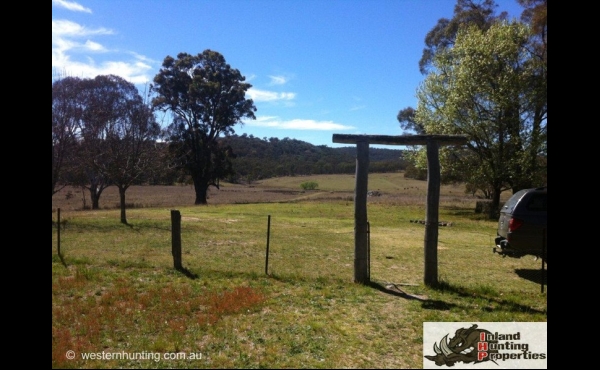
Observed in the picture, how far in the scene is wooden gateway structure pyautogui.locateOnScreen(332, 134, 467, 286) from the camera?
819cm

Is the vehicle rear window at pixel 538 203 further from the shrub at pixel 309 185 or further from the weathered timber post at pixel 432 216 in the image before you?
the shrub at pixel 309 185

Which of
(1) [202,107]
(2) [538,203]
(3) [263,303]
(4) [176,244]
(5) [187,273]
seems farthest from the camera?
(1) [202,107]

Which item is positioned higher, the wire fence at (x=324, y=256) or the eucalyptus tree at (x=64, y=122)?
the eucalyptus tree at (x=64, y=122)

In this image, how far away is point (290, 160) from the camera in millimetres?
94125

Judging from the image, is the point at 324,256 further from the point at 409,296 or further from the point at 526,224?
the point at 526,224

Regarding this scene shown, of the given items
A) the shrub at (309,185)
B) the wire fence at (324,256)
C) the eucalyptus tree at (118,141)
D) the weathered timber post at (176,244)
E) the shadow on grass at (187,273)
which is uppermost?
the eucalyptus tree at (118,141)

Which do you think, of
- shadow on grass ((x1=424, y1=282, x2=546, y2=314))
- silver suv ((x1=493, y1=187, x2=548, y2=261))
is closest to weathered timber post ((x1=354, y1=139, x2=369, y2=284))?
shadow on grass ((x1=424, y1=282, x2=546, y2=314))

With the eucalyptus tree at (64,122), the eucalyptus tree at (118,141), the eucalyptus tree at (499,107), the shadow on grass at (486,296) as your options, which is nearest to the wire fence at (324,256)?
the shadow on grass at (486,296)

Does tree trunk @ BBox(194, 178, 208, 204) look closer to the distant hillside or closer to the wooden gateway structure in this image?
the distant hillside

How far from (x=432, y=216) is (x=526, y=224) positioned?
9.79 feet

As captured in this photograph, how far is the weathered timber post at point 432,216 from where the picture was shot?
816 cm

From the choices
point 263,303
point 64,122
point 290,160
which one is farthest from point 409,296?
point 290,160
